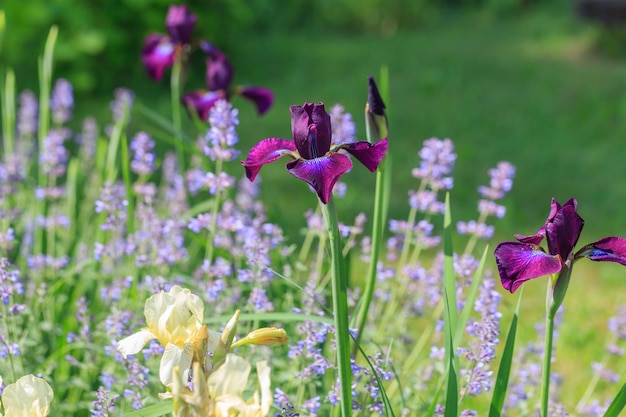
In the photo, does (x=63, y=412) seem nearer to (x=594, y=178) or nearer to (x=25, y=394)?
(x=25, y=394)

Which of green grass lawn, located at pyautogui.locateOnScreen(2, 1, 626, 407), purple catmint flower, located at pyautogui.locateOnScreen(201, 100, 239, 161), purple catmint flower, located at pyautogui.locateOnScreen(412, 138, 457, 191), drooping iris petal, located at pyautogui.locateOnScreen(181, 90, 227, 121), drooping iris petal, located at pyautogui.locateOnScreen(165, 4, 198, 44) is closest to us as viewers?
purple catmint flower, located at pyautogui.locateOnScreen(201, 100, 239, 161)

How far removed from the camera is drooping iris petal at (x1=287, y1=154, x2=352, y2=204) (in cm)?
120

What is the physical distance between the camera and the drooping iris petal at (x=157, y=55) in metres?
2.59

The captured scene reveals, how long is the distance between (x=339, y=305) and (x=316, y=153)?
23 centimetres

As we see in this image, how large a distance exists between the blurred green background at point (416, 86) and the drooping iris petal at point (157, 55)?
1.19m

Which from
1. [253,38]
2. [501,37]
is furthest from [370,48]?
[501,37]

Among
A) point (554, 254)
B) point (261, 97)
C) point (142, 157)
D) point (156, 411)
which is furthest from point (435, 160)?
point (156, 411)

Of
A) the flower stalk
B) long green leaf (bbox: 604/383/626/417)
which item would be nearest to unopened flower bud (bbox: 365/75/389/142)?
the flower stalk

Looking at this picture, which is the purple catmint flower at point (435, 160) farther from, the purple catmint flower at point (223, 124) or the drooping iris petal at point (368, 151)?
the drooping iris petal at point (368, 151)

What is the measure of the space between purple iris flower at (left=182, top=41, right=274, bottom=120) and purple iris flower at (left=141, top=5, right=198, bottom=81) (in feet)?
0.59

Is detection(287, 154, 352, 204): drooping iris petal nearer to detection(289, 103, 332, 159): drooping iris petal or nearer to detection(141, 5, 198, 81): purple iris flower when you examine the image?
detection(289, 103, 332, 159): drooping iris petal

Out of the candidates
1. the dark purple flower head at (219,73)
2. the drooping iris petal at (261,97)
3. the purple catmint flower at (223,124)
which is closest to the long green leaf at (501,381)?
the purple catmint flower at (223,124)

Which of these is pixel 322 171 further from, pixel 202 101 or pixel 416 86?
Result: pixel 416 86

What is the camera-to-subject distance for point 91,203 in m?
3.24
